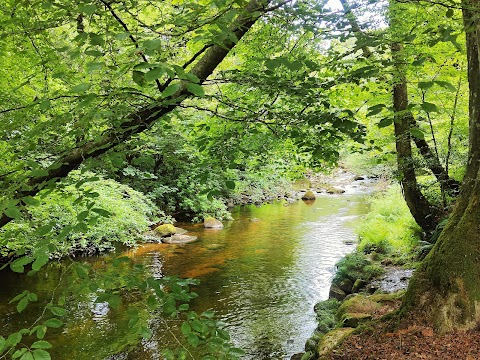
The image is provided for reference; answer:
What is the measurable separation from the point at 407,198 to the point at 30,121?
7.88m

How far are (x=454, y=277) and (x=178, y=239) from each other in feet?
33.5

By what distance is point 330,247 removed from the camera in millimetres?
11906

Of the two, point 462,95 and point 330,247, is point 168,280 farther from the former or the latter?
point 330,247

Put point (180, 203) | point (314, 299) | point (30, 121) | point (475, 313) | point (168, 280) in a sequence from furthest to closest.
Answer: point (180, 203) → point (314, 299) → point (475, 313) → point (30, 121) → point (168, 280)

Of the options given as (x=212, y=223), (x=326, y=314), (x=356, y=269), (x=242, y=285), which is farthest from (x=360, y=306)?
(x=212, y=223)

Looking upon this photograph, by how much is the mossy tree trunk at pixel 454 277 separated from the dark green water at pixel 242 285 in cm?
278

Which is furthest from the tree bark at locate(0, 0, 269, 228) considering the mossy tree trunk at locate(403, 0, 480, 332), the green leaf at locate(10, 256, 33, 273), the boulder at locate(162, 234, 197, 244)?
the boulder at locate(162, 234, 197, 244)

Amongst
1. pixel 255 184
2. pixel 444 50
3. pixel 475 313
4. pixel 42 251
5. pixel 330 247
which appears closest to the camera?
pixel 42 251

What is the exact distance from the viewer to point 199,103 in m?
4.06

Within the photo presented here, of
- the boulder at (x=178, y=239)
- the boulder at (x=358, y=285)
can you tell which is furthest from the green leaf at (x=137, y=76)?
the boulder at (x=178, y=239)

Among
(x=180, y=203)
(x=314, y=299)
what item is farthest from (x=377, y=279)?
(x=180, y=203)

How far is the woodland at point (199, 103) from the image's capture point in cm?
171

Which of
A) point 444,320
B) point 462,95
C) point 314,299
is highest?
point 462,95

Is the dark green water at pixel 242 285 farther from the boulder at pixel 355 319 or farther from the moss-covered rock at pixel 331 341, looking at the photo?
the moss-covered rock at pixel 331 341
